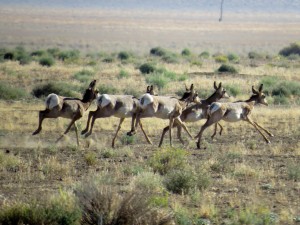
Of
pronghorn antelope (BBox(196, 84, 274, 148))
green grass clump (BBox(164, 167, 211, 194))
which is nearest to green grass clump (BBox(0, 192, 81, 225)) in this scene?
green grass clump (BBox(164, 167, 211, 194))

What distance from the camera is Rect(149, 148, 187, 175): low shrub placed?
53.3 ft

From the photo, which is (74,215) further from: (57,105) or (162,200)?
(57,105)

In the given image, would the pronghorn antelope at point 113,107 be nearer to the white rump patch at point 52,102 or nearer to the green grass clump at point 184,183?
the white rump patch at point 52,102

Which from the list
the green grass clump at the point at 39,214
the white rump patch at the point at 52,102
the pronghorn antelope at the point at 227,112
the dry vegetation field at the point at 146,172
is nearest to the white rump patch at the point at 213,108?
the pronghorn antelope at the point at 227,112

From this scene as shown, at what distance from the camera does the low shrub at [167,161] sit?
16.2 metres

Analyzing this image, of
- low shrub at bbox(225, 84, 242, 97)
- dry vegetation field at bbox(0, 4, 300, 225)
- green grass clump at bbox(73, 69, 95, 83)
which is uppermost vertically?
dry vegetation field at bbox(0, 4, 300, 225)

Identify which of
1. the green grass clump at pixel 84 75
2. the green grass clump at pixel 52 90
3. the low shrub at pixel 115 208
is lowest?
the green grass clump at pixel 84 75

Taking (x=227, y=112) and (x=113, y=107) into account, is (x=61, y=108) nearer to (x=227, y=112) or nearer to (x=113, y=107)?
(x=113, y=107)

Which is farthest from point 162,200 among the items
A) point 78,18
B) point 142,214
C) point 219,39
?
point 78,18

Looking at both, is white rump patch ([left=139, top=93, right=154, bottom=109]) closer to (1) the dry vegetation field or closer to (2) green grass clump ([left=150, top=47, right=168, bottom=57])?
(1) the dry vegetation field

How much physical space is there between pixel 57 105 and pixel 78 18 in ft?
439

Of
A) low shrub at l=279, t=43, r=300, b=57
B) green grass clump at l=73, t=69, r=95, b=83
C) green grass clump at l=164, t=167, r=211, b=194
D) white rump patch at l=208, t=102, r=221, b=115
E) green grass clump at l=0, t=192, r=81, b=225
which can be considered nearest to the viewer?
green grass clump at l=0, t=192, r=81, b=225

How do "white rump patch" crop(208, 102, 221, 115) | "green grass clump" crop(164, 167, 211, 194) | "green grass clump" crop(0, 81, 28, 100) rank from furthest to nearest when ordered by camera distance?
1. "green grass clump" crop(0, 81, 28, 100)
2. "white rump patch" crop(208, 102, 221, 115)
3. "green grass clump" crop(164, 167, 211, 194)

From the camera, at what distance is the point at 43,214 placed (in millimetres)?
11047
